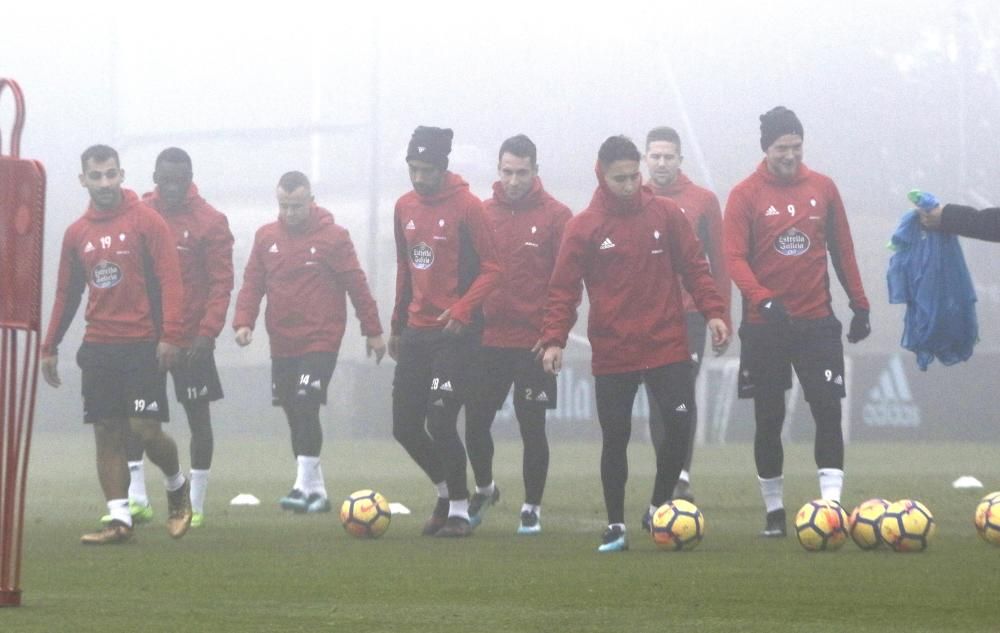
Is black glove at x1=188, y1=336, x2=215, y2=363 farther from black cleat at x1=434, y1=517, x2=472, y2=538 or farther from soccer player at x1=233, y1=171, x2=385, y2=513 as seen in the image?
black cleat at x1=434, y1=517, x2=472, y2=538

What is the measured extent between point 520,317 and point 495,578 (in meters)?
2.97

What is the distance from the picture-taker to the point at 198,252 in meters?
11.4

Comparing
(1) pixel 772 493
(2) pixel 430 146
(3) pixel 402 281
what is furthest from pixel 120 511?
(1) pixel 772 493

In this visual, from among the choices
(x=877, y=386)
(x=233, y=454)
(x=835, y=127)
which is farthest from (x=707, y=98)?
(x=233, y=454)

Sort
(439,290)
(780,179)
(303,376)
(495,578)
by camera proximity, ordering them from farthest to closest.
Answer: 1. (303,376)
2. (439,290)
3. (780,179)
4. (495,578)

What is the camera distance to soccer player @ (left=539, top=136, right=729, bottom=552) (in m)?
8.94

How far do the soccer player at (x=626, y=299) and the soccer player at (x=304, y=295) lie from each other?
367 centimetres

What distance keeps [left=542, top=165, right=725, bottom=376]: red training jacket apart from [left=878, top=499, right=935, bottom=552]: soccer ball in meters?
1.15

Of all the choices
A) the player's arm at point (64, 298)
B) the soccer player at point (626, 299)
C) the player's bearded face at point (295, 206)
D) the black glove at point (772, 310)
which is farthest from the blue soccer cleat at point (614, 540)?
the player's bearded face at point (295, 206)

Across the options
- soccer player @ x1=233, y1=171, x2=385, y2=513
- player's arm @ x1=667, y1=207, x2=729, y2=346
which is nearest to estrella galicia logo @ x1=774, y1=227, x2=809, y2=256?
player's arm @ x1=667, y1=207, x2=729, y2=346

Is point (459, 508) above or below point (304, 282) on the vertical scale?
below

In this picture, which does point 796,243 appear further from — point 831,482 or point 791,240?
point 831,482

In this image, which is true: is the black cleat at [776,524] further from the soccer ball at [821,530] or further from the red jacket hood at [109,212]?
the red jacket hood at [109,212]

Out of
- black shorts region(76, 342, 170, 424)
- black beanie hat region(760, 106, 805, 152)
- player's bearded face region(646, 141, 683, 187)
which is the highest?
black beanie hat region(760, 106, 805, 152)
